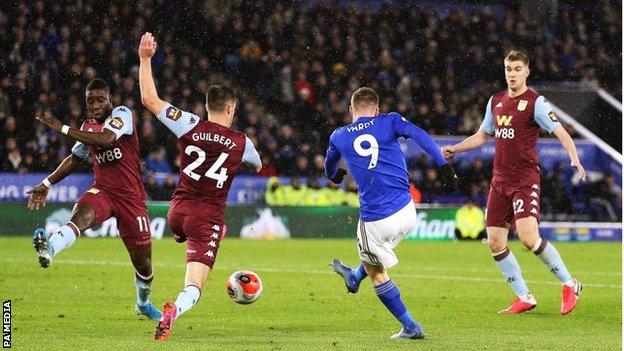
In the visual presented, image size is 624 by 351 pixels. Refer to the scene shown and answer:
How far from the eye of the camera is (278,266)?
1780cm

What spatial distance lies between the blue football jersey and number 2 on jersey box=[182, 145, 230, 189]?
1.06 metres

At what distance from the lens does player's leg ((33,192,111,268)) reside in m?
9.31

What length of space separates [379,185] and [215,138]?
1.40 metres

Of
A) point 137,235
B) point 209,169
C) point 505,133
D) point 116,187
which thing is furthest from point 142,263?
point 505,133

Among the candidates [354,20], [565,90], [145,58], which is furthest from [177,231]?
[565,90]

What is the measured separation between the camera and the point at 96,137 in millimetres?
9609

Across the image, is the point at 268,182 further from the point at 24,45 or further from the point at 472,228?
the point at 24,45

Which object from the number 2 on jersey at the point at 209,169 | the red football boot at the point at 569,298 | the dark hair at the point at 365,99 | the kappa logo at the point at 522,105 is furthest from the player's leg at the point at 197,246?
the red football boot at the point at 569,298

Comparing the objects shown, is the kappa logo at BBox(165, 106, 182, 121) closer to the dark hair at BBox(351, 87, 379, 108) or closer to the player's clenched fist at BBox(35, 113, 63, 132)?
the player's clenched fist at BBox(35, 113, 63, 132)

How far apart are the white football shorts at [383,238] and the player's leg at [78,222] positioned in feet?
7.07

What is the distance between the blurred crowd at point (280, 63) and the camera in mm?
25859

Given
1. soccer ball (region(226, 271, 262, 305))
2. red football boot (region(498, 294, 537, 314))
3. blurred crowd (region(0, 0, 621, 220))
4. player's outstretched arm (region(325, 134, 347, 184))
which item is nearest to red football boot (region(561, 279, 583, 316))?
red football boot (region(498, 294, 537, 314))

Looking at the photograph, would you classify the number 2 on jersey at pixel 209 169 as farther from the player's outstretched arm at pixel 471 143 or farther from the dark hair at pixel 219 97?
the player's outstretched arm at pixel 471 143

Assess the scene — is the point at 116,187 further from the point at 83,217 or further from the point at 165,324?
the point at 165,324
